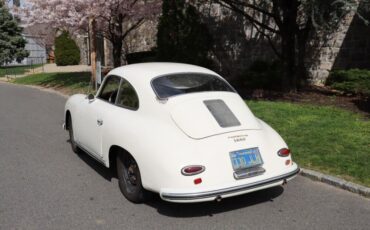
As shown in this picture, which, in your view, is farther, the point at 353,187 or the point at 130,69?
the point at 130,69

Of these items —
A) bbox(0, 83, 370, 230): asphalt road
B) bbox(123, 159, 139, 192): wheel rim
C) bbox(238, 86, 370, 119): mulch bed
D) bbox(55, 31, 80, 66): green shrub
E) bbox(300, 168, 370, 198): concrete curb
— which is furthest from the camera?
bbox(55, 31, 80, 66): green shrub

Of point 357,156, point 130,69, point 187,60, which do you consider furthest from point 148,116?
point 187,60

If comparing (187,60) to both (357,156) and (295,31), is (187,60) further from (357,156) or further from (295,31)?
(357,156)

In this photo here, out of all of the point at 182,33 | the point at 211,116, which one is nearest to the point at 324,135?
the point at 211,116

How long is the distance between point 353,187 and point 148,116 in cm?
264

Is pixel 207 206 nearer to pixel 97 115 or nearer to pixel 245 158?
pixel 245 158

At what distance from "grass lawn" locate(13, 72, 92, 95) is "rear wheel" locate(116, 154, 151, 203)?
33.6ft

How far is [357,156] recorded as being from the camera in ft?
19.9

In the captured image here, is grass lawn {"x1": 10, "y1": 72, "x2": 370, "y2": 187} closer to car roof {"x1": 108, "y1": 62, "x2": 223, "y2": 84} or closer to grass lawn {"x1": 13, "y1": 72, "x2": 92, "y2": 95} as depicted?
car roof {"x1": 108, "y1": 62, "x2": 223, "y2": 84}

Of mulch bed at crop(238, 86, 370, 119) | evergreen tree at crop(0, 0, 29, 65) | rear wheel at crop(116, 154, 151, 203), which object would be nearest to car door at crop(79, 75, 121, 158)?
rear wheel at crop(116, 154, 151, 203)

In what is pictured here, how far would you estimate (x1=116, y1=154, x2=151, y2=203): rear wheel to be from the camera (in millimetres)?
4746

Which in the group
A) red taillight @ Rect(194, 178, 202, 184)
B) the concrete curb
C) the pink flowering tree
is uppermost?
the pink flowering tree

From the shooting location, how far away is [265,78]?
12.8m

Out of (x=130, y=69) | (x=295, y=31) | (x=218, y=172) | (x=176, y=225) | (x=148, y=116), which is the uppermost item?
(x=295, y=31)
